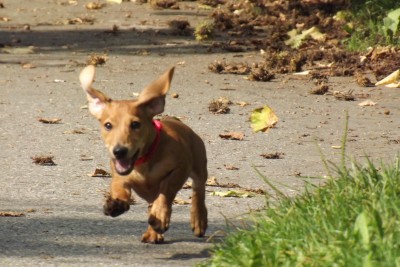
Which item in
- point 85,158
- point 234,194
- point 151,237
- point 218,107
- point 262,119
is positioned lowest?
point 218,107

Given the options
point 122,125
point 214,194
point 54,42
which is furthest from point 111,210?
point 54,42

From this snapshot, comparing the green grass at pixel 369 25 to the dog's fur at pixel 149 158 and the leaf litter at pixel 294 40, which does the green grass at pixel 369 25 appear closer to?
the leaf litter at pixel 294 40

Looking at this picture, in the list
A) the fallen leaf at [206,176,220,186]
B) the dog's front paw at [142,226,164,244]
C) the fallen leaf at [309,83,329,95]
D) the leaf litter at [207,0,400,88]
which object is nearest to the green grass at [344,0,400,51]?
the leaf litter at [207,0,400,88]

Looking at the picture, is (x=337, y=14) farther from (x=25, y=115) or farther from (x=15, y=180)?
(x=15, y=180)

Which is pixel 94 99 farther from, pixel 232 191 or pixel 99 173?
pixel 99 173

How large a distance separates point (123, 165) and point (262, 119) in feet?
14.9

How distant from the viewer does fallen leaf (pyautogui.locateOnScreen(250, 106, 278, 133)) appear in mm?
10961

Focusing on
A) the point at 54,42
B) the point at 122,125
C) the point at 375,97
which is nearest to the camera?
the point at 122,125

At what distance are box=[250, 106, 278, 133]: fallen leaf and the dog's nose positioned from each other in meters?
4.34

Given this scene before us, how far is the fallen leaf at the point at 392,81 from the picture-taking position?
13016 millimetres

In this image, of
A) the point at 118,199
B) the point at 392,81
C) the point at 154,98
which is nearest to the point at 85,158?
the point at 154,98

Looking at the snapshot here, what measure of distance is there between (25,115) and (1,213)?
4009 mm

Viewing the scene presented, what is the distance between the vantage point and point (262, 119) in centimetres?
1109

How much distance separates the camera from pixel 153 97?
7.04m
